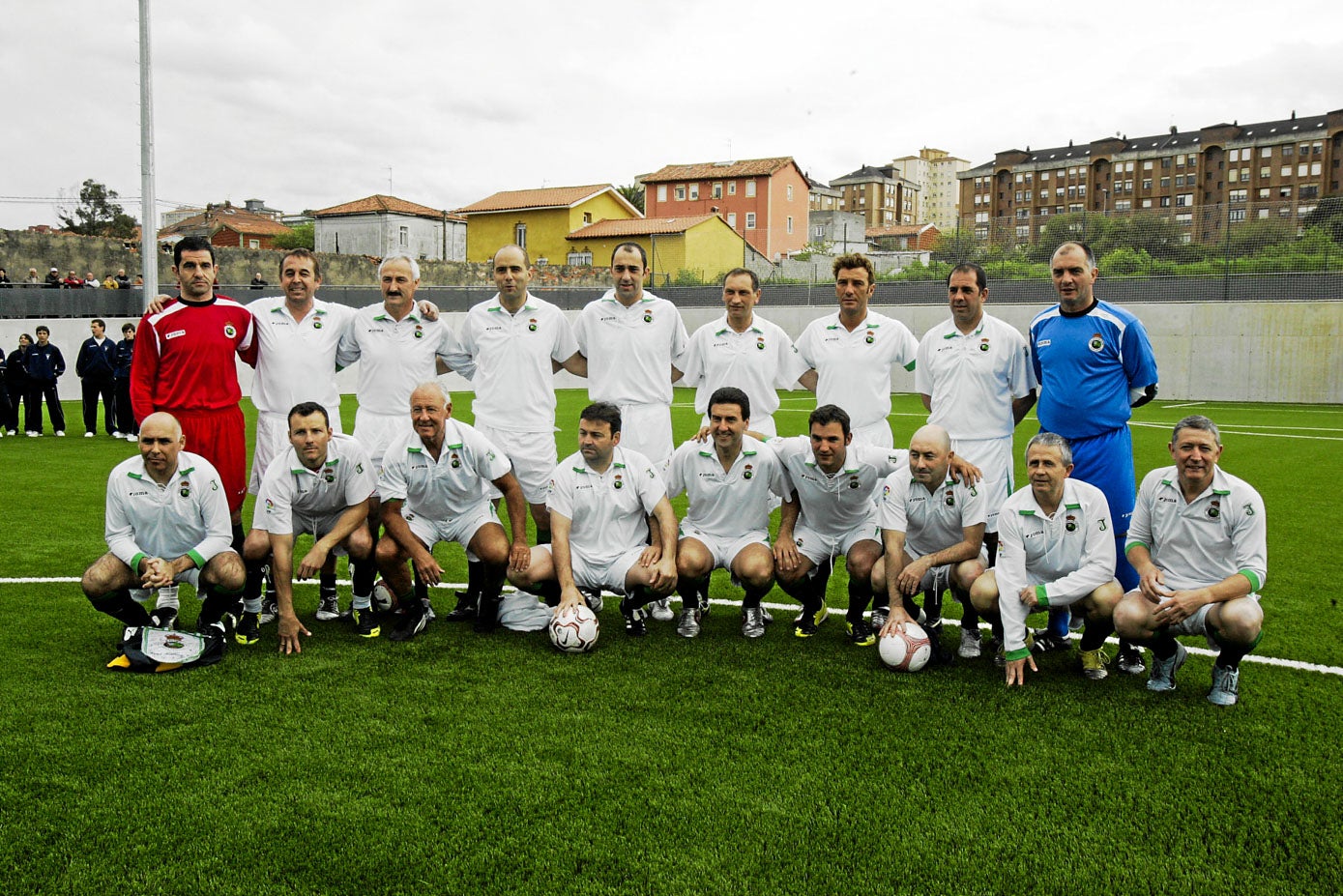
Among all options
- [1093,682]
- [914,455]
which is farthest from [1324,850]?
[914,455]

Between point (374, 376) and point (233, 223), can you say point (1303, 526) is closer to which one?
point (374, 376)

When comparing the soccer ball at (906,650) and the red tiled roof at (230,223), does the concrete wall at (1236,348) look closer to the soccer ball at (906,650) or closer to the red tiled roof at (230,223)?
the soccer ball at (906,650)

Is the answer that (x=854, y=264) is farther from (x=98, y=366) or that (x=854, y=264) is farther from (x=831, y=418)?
(x=98, y=366)

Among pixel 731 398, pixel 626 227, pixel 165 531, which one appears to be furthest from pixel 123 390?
pixel 626 227

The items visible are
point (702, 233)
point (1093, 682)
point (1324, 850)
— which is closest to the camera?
point (1324, 850)

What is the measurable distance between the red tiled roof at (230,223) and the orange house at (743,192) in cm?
2986

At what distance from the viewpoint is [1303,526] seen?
827 centimetres

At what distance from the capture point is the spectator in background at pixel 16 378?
1565 centimetres

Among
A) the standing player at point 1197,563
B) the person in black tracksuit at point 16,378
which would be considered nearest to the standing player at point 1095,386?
the standing player at point 1197,563

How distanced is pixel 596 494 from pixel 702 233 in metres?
30.6

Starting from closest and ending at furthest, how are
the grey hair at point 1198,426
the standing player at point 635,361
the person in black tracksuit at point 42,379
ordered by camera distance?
the grey hair at point 1198,426
the standing player at point 635,361
the person in black tracksuit at point 42,379

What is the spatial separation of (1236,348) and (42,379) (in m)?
23.9

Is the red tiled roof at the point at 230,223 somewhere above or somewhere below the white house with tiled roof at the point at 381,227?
above

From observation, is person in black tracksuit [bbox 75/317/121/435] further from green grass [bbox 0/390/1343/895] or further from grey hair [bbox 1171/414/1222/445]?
grey hair [bbox 1171/414/1222/445]
